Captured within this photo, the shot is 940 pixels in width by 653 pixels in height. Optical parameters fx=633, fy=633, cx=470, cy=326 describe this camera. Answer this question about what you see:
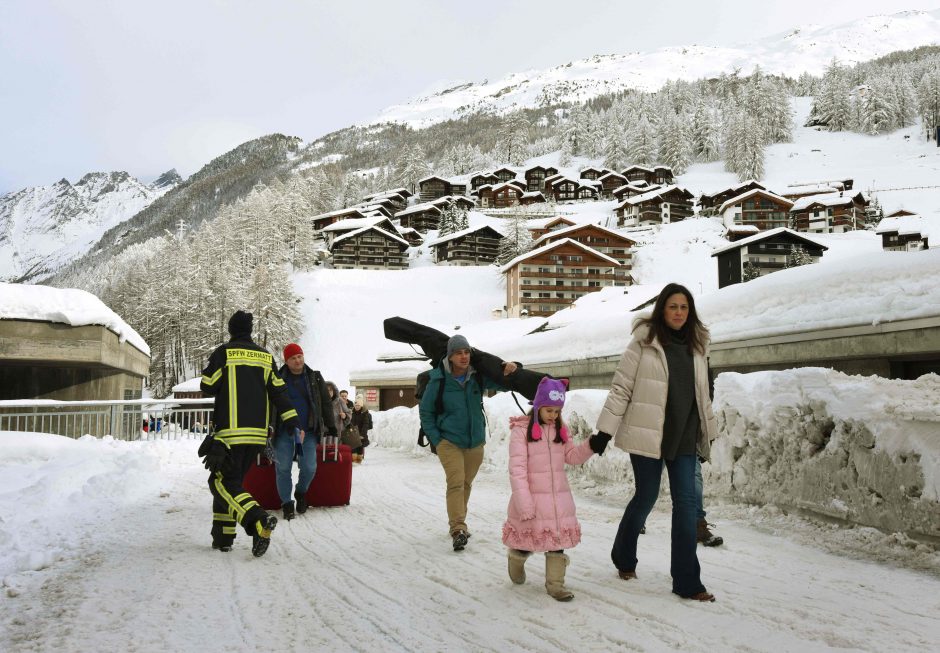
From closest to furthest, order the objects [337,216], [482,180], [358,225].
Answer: [358,225], [337,216], [482,180]

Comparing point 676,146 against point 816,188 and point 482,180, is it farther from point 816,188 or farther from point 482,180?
point 482,180

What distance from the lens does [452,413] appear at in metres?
5.61

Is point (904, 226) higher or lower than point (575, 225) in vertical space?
lower

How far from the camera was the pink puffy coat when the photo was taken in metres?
3.85

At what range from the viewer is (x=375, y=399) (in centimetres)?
3031

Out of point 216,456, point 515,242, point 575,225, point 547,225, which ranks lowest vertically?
point 216,456

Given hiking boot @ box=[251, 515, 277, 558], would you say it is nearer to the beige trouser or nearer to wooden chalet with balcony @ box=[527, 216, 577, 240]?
the beige trouser

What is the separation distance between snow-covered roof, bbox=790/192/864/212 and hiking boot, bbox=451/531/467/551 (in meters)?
77.9

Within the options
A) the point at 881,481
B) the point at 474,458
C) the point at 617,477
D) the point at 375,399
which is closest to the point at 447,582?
the point at 474,458

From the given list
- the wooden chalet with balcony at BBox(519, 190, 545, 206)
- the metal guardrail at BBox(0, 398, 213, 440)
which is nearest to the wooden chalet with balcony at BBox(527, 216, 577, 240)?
the wooden chalet with balcony at BBox(519, 190, 545, 206)

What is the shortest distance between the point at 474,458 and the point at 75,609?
315 cm

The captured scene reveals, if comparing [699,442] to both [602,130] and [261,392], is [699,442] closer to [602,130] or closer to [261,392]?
[261,392]

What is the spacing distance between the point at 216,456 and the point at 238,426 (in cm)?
28

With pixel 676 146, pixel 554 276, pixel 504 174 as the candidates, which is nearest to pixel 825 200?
pixel 554 276
